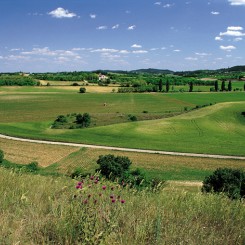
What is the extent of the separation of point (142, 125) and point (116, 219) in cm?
7569

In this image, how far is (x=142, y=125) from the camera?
263ft

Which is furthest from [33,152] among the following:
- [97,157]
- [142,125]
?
[142,125]

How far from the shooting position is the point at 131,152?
50781 millimetres

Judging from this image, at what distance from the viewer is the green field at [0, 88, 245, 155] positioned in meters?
61.0

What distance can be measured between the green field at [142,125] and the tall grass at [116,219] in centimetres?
4848

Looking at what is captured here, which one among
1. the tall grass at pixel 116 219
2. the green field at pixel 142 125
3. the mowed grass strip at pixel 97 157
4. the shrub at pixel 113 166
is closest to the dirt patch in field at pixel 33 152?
the mowed grass strip at pixel 97 157

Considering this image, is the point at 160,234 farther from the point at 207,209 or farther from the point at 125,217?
the point at 207,209

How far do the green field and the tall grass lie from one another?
4848cm

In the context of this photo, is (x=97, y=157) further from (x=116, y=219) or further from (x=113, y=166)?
(x=116, y=219)

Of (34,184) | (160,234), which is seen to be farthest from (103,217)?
(34,184)

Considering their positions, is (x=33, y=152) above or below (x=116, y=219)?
below

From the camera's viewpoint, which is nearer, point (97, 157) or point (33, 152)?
point (97, 157)

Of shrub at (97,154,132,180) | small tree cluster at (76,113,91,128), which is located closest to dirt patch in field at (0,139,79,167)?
shrub at (97,154,132,180)

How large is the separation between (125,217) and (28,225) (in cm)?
136
